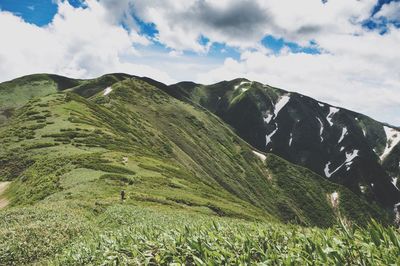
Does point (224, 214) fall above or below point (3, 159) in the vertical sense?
below

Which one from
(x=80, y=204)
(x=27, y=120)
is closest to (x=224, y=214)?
(x=80, y=204)

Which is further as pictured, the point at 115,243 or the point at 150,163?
the point at 150,163

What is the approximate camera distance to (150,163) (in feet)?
265

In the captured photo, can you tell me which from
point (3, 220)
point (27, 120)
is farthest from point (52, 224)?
point (27, 120)

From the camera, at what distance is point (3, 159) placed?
76812 millimetres

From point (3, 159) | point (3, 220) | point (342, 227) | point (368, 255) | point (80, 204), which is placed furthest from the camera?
point (3, 159)

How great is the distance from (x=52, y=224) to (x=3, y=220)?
8.35 metres

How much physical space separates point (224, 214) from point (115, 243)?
183 ft

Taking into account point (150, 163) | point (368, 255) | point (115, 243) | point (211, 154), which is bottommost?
point (211, 154)

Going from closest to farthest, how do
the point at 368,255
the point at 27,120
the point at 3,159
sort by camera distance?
1. the point at 368,255
2. the point at 3,159
3. the point at 27,120

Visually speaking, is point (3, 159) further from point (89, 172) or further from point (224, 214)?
point (224, 214)

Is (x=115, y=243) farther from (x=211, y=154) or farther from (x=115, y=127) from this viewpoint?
(x=211, y=154)

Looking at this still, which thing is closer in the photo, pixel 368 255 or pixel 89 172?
pixel 368 255

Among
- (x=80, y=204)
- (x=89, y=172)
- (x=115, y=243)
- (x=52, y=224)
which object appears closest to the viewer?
(x=115, y=243)
